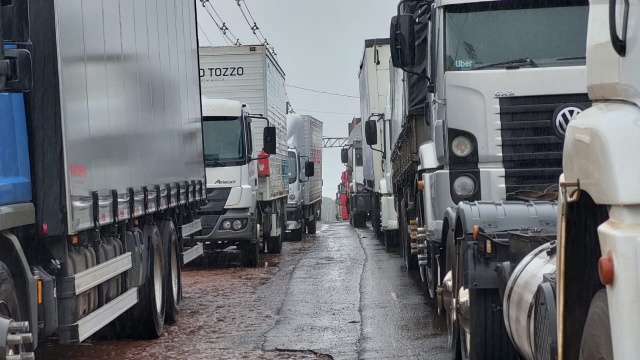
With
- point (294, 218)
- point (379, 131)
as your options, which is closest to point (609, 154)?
point (379, 131)

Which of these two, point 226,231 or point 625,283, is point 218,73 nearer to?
point 226,231

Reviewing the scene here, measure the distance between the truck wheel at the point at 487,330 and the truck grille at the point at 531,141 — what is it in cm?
282

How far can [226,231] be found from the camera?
60.0ft

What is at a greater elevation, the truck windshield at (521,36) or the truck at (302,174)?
the truck windshield at (521,36)

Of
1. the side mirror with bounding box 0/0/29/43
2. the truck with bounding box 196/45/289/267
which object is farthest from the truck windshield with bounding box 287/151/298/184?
the side mirror with bounding box 0/0/29/43

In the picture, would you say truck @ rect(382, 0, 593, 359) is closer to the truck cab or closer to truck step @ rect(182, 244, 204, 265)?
truck step @ rect(182, 244, 204, 265)

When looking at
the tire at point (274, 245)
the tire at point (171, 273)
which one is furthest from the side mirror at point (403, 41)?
the tire at point (274, 245)

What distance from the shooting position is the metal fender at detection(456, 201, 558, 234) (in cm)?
728

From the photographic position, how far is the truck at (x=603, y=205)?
3.52 meters

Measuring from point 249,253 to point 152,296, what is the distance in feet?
29.2

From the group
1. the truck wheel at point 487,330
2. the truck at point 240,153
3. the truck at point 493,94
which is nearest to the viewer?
the truck wheel at point 487,330

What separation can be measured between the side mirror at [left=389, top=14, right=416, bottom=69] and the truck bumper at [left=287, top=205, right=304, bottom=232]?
1817 cm

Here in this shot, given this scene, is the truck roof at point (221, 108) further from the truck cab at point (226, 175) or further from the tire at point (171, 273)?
the tire at point (171, 273)

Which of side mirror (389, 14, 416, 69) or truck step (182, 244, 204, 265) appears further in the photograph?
truck step (182, 244, 204, 265)
